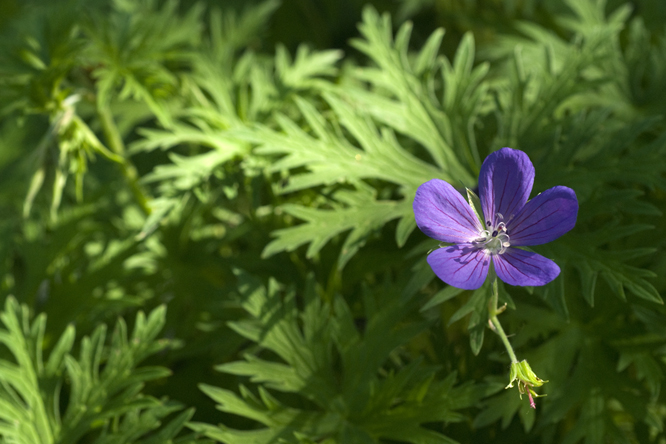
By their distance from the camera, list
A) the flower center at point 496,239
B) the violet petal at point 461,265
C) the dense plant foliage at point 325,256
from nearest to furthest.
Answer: the violet petal at point 461,265
the flower center at point 496,239
the dense plant foliage at point 325,256

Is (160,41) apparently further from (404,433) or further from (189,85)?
(404,433)

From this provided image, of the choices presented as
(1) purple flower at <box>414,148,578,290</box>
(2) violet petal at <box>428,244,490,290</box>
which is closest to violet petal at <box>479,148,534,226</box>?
(1) purple flower at <box>414,148,578,290</box>

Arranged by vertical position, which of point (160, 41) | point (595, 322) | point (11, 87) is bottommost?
point (595, 322)

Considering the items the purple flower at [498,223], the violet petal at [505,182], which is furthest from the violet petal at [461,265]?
the violet petal at [505,182]

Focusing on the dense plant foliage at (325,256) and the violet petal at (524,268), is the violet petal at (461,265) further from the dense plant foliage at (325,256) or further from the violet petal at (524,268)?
the dense plant foliage at (325,256)

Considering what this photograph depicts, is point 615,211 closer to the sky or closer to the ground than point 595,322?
closer to the sky

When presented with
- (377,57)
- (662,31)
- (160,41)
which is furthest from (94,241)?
(662,31)

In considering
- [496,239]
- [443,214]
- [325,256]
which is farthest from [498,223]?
[325,256]
